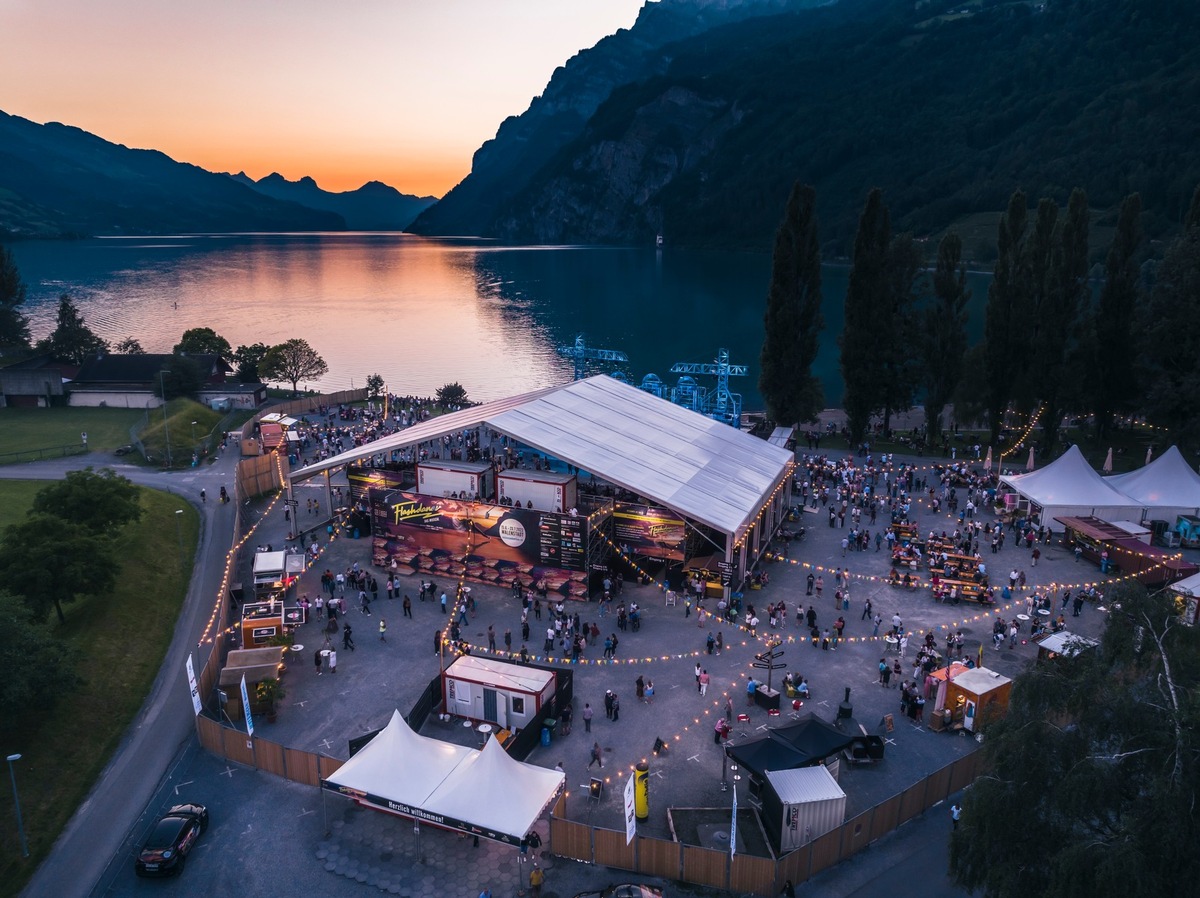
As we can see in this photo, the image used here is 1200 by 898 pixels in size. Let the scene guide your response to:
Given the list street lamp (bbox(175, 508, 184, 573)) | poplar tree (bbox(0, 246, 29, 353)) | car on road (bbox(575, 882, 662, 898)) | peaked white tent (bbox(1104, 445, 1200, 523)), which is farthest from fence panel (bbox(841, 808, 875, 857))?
poplar tree (bbox(0, 246, 29, 353))

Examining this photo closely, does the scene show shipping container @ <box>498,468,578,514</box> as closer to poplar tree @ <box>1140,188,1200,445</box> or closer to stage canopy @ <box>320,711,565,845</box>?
stage canopy @ <box>320,711,565,845</box>

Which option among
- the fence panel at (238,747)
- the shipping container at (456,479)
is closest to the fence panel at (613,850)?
the fence panel at (238,747)

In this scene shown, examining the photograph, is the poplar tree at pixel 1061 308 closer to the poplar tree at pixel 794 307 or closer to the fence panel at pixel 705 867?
the poplar tree at pixel 794 307

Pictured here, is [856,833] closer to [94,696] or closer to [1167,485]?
[94,696]

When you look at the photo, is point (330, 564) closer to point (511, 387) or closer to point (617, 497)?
point (617, 497)

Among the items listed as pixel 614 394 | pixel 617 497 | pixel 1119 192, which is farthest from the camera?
pixel 1119 192

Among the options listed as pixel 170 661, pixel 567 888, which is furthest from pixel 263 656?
pixel 567 888
